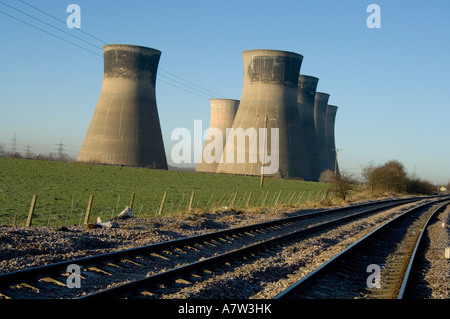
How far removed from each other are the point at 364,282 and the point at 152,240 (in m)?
3.38

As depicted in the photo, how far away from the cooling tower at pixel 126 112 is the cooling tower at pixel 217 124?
767 inches

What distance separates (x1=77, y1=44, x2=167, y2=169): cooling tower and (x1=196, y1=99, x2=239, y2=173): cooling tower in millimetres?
19474

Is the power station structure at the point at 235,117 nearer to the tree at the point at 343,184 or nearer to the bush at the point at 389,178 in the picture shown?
the bush at the point at 389,178

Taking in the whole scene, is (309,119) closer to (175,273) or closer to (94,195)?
(94,195)

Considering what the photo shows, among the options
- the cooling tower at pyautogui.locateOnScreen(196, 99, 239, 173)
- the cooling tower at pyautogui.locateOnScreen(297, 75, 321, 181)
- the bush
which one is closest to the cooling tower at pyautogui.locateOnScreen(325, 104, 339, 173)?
the cooling tower at pyautogui.locateOnScreen(297, 75, 321, 181)

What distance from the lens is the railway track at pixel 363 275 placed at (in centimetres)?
518

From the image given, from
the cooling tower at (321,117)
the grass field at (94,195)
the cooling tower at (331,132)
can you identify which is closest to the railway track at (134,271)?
the grass field at (94,195)

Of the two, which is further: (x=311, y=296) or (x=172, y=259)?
(x=172, y=259)

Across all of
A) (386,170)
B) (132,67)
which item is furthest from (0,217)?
(386,170)

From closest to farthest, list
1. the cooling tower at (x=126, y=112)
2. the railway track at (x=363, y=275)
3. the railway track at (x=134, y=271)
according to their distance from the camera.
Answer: the railway track at (x=134, y=271) < the railway track at (x=363, y=275) < the cooling tower at (x=126, y=112)

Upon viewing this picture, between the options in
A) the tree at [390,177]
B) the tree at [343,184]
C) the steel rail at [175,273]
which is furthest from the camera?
the tree at [390,177]

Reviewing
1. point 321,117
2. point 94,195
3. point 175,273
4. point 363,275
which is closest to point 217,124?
point 321,117
